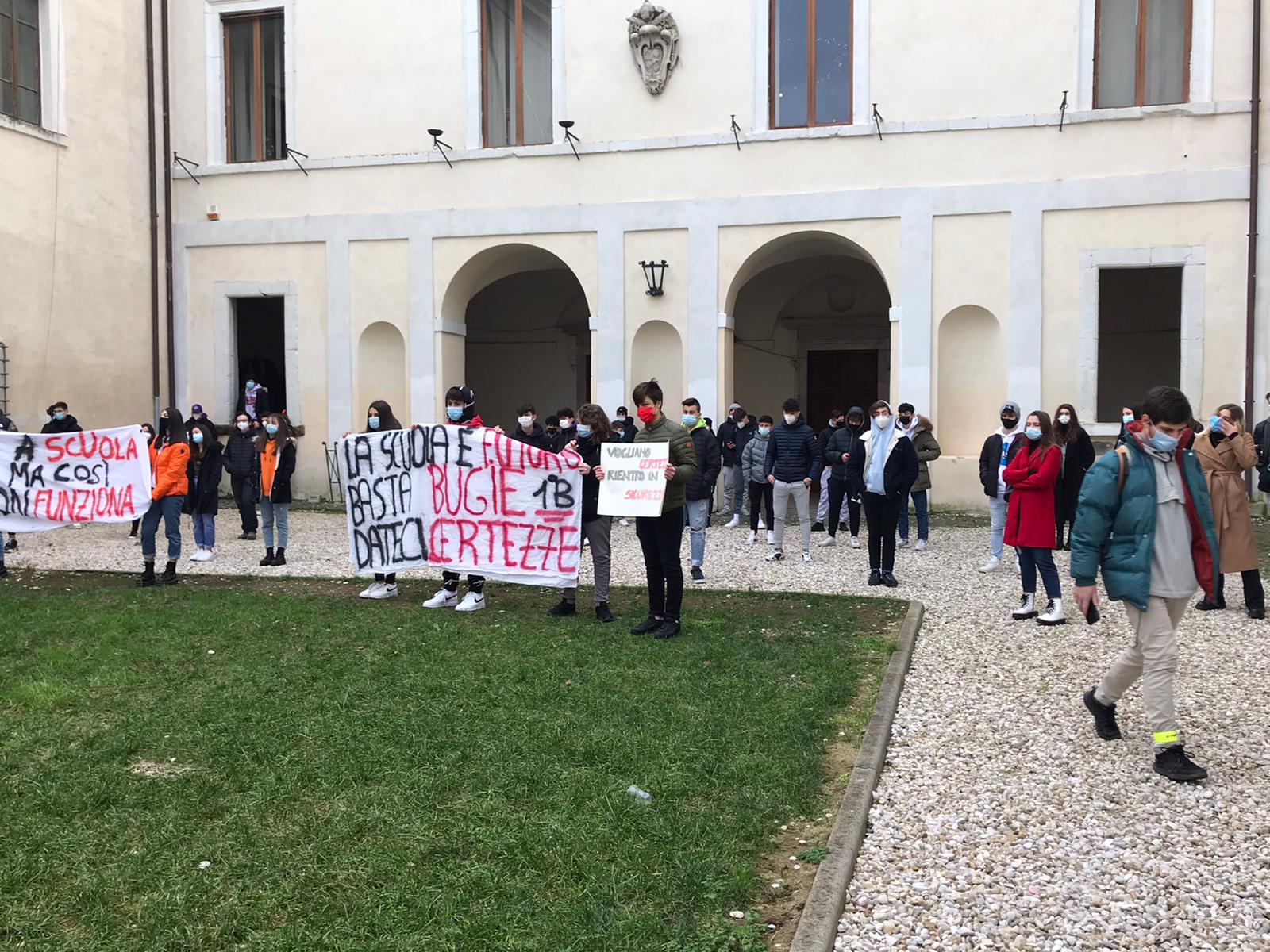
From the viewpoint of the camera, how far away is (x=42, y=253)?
17.5 meters

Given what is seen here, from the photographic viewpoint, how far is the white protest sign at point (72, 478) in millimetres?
10758

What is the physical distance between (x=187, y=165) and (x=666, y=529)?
15650 mm

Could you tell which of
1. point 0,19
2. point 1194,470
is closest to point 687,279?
point 0,19

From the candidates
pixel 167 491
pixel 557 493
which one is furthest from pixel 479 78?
pixel 557 493

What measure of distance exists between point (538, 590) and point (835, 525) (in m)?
5.78

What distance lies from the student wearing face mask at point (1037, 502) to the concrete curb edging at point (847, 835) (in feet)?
8.60

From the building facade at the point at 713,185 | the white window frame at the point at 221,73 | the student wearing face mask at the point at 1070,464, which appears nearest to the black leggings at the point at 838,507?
the building facade at the point at 713,185

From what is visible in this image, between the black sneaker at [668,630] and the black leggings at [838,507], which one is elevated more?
the black leggings at [838,507]

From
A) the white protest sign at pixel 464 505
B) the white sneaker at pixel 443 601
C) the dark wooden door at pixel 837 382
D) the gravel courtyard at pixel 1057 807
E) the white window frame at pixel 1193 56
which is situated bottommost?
the gravel courtyard at pixel 1057 807

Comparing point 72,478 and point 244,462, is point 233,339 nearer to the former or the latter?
point 244,462

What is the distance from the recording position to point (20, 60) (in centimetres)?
1736

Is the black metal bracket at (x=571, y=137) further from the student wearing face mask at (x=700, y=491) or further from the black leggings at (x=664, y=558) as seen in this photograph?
the black leggings at (x=664, y=558)

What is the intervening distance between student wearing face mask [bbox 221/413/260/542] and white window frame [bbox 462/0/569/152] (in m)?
7.48

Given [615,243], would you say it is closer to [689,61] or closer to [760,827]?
[689,61]
